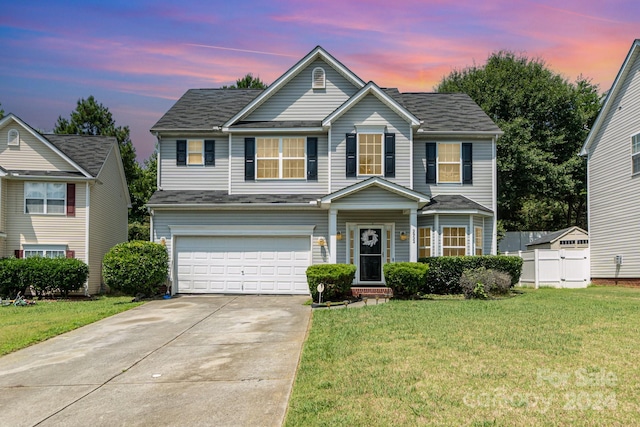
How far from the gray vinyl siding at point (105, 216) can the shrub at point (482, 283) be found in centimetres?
1489

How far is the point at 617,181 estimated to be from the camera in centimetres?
2191

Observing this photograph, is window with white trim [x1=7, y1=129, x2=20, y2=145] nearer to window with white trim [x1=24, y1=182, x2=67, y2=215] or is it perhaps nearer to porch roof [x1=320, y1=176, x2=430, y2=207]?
window with white trim [x1=24, y1=182, x2=67, y2=215]

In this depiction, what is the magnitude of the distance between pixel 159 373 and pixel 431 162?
14566 millimetres

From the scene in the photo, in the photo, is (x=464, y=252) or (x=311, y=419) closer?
(x=311, y=419)

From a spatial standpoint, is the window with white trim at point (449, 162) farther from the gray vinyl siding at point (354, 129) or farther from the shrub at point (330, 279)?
the shrub at point (330, 279)

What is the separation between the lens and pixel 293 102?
826 inches

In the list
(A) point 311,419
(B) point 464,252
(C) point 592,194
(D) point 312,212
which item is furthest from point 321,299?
(C) point 592,194

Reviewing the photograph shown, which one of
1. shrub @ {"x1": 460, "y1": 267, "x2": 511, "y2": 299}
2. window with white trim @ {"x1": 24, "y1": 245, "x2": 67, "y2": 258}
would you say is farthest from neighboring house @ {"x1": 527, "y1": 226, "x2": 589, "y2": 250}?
window with white trim @ {"x1": 24, "y1": 245, "x2": 67, "y2": 258}

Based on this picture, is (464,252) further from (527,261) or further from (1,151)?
(1,151)

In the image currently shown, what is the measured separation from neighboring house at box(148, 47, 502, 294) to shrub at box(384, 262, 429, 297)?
9.76 feet

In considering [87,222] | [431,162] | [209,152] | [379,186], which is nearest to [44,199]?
[87,222]

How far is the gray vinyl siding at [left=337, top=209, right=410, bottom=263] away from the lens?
20.0 metres

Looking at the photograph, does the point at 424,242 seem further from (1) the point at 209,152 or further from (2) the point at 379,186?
(1) the point at 209,152

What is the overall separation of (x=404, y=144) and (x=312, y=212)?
4.20 meters
